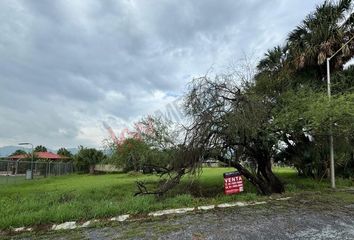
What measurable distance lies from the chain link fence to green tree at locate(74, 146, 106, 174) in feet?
22.9

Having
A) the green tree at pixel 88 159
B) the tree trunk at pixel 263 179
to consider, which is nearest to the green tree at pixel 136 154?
the tree trunk at pixel 263 179

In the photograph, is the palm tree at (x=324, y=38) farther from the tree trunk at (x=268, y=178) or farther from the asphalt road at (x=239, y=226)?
the asphalt road at (x=239, y=226)

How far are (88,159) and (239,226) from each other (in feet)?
116

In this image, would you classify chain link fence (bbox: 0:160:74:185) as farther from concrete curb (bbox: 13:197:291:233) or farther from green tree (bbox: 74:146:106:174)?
concrete curb (bbox: 13:197:291:233)

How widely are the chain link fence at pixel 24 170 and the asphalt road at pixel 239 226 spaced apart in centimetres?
1654

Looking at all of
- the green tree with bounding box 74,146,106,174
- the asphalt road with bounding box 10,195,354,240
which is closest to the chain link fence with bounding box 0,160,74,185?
the green tree with bounding box 74,146,106,174

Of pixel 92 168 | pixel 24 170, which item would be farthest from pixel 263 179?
pixel 92 168

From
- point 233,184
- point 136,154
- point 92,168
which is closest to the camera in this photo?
point 233,184

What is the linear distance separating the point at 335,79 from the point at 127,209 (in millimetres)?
12081

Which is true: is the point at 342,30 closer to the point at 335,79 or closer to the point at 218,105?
the point at 335,79

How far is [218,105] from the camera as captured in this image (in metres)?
10.6

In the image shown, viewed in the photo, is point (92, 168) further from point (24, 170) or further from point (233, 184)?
point (233, 184)

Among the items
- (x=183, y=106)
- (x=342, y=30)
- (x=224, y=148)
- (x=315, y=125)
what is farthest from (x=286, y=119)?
(x=342, y=30)

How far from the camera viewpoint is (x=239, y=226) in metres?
5.90
